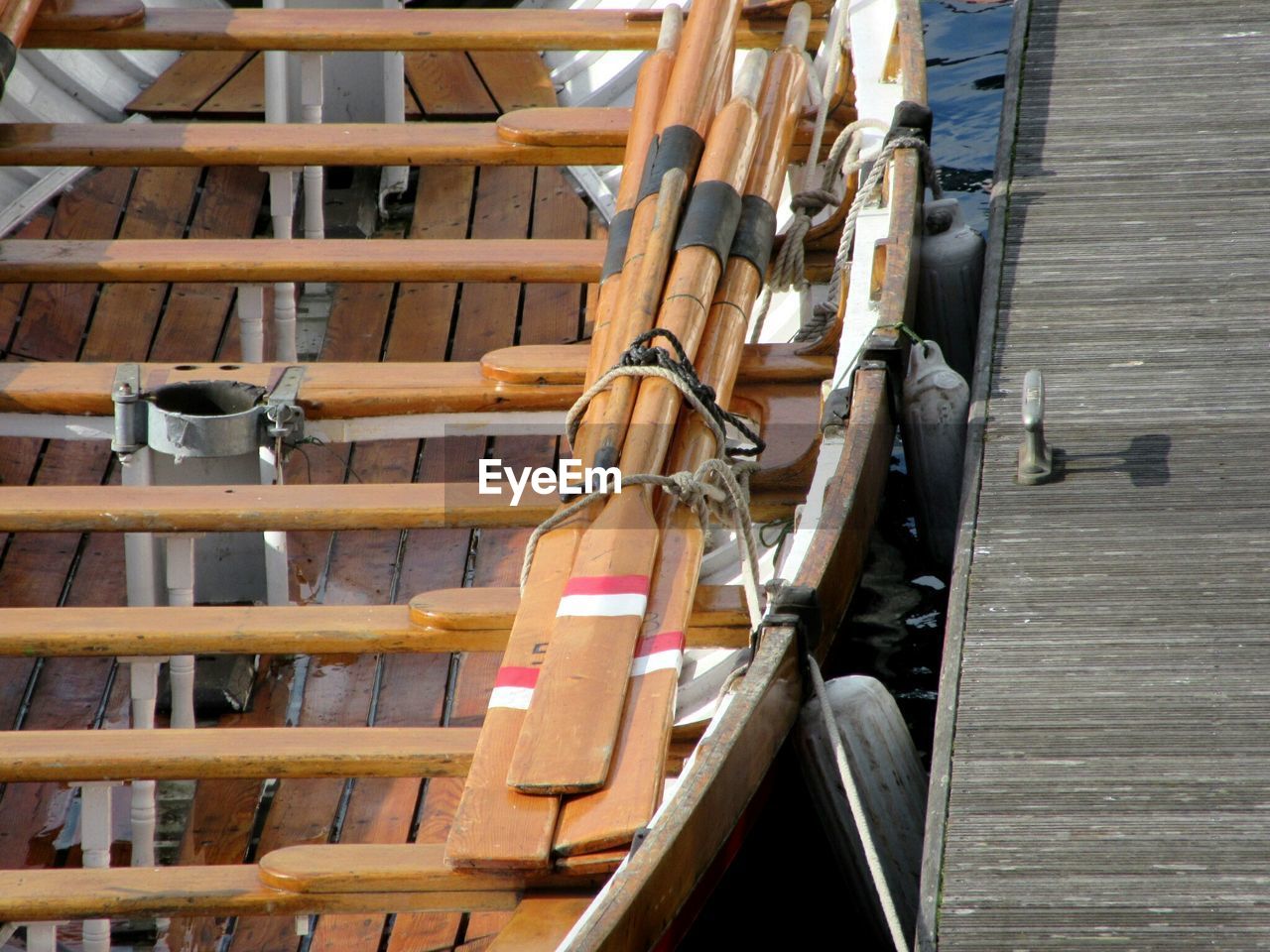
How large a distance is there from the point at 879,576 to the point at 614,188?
2.06m

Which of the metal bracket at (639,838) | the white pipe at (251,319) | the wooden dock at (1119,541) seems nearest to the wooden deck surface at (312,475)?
the white pipe at (251,319)

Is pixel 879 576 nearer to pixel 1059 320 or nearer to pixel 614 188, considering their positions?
pixel 1059 320

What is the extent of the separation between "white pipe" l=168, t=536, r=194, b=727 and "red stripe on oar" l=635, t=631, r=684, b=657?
109cm

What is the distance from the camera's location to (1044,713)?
2426mm

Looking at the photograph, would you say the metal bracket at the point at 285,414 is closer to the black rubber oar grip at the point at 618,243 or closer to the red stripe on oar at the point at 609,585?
the black rubber oar grip at the point at 618,243

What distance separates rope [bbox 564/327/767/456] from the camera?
3.08 meters

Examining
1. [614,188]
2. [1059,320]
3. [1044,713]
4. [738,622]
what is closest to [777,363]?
[1059,320]

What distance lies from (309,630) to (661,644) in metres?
0.66

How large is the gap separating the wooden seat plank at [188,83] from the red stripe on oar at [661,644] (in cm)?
347

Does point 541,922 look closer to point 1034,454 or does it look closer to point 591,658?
point 591,658

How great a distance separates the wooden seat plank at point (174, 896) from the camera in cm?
252

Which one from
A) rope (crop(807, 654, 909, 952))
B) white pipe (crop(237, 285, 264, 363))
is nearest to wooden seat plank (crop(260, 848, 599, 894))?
rope (crop(807, 654, 909, 952))

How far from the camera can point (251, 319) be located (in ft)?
13.6
